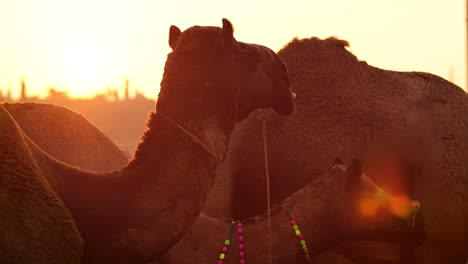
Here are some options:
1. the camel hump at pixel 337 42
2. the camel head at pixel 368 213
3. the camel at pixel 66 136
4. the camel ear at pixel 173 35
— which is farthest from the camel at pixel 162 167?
the camel hump at pixel 337 42

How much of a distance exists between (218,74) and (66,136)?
6.12ft

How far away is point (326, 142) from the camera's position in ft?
22.7

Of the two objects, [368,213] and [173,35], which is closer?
[173,35]

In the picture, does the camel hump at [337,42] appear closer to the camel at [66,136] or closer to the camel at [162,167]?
the camel at [66,136]

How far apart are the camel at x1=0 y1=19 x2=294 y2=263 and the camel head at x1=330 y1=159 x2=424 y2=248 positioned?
99cm

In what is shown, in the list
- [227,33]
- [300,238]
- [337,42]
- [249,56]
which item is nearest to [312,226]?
[300,238]

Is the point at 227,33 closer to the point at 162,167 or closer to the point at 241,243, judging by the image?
the point at 162,167

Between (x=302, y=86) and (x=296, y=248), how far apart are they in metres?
2.38

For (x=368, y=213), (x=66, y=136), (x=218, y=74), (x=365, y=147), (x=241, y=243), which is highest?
(x=218, y=74)

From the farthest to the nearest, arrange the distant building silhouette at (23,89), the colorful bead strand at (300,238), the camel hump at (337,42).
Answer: the distant building silhouette at (23,89)
the camel hump at (337,42)
the colorful bead strand at (300,238)

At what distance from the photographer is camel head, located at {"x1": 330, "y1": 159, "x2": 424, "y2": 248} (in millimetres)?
5219

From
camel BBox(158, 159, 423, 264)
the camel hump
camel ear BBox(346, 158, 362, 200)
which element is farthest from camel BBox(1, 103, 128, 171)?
the camel hump

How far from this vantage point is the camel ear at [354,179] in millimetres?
5155

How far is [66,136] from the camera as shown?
5.87 meters
